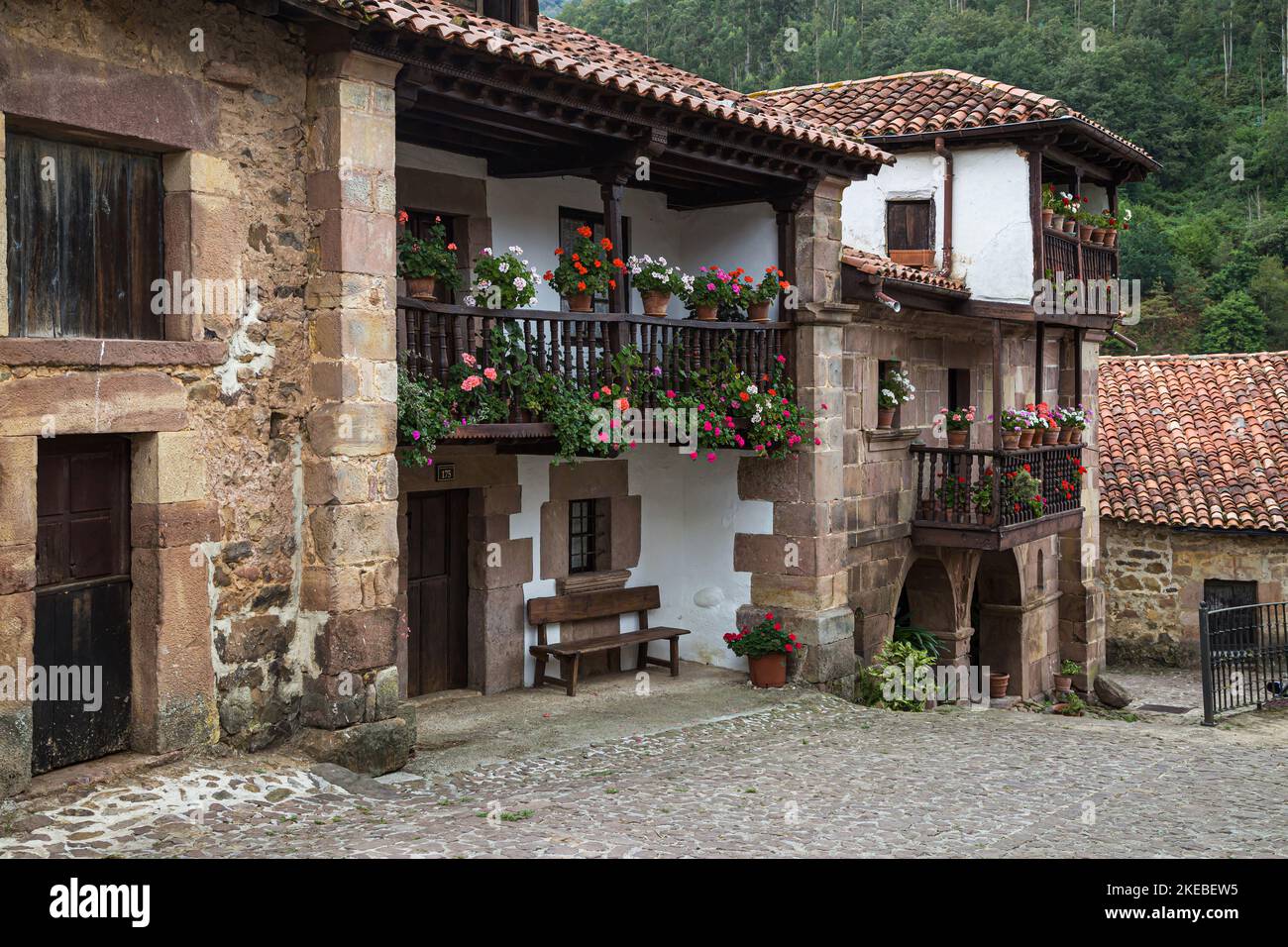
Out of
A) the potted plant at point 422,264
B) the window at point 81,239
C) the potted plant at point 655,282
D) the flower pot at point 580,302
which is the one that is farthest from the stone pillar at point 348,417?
the potted plant at point 655,282

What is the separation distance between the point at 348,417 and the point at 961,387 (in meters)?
10.6

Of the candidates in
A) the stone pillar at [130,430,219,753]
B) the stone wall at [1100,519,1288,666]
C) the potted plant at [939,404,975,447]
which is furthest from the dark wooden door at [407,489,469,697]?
the stone wall at [1100,519,1288,666]

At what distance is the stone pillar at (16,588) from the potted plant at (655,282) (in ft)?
18.8

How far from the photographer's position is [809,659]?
12.6m

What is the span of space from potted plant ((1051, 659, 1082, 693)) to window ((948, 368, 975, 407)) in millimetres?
4867

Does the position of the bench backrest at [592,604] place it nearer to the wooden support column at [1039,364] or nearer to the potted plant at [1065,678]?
the wooden support column at [1039,364]

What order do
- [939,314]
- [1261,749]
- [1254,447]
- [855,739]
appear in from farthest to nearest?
[1254,447]
[939,314]
[1261,749]
[855,739]

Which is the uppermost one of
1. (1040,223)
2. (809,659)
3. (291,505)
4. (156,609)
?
(1040,223)

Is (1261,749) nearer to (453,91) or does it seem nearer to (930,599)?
(930,599)

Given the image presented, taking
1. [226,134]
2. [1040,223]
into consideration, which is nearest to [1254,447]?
[1040,223]

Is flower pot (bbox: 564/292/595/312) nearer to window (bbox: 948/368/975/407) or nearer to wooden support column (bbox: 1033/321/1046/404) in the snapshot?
window (bbox: 948/368/975/407)

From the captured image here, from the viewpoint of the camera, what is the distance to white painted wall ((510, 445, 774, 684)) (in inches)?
514
